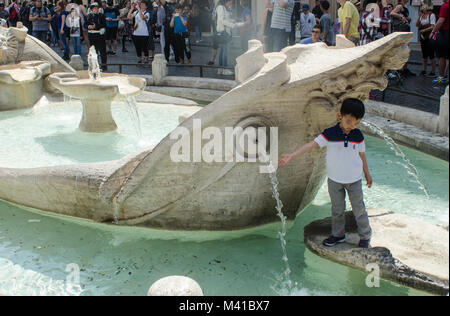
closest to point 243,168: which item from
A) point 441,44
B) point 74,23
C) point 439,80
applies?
point 441,44

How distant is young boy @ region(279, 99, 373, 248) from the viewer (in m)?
3.46

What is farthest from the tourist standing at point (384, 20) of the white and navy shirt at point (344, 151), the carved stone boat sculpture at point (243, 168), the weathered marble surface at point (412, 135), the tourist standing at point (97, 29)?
the white and navy shirt at point (344, 151)

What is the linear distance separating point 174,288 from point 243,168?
4.99 ft

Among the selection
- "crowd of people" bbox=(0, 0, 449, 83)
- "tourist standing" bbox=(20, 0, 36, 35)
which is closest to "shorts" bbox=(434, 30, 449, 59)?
"crowd of people" bbox=(0, 0, 449, 83)

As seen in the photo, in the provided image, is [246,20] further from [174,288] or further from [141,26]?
[174,288]

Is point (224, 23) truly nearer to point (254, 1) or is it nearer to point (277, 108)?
point (254, 1)

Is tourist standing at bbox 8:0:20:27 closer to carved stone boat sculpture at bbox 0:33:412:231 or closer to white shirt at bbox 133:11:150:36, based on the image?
white shirt at bbox 133:11:150:36

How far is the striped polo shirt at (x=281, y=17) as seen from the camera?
973 centimetres

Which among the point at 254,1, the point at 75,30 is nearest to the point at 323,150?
A: the point at 75,30

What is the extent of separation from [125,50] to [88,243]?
14.0 m

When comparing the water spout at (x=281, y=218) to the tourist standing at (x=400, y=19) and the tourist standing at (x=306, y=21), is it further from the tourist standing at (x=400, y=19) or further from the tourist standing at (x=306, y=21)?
the tourist standing at (x=306, y=21)

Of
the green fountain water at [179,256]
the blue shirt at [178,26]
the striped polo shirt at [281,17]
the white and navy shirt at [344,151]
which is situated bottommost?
the green fountain water at [179,256]

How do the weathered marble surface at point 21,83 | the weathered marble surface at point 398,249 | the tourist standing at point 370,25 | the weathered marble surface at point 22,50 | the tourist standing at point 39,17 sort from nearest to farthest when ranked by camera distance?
1. the weathered marble surface at point 398,249
2. the weathered marble surface at point 21,83
3. the weathered marble surface at point 22,50
4. the tourist standing at point 370,25
5. the tourist standing at point 39,17

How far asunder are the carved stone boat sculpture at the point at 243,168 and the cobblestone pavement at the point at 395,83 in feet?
12.4
